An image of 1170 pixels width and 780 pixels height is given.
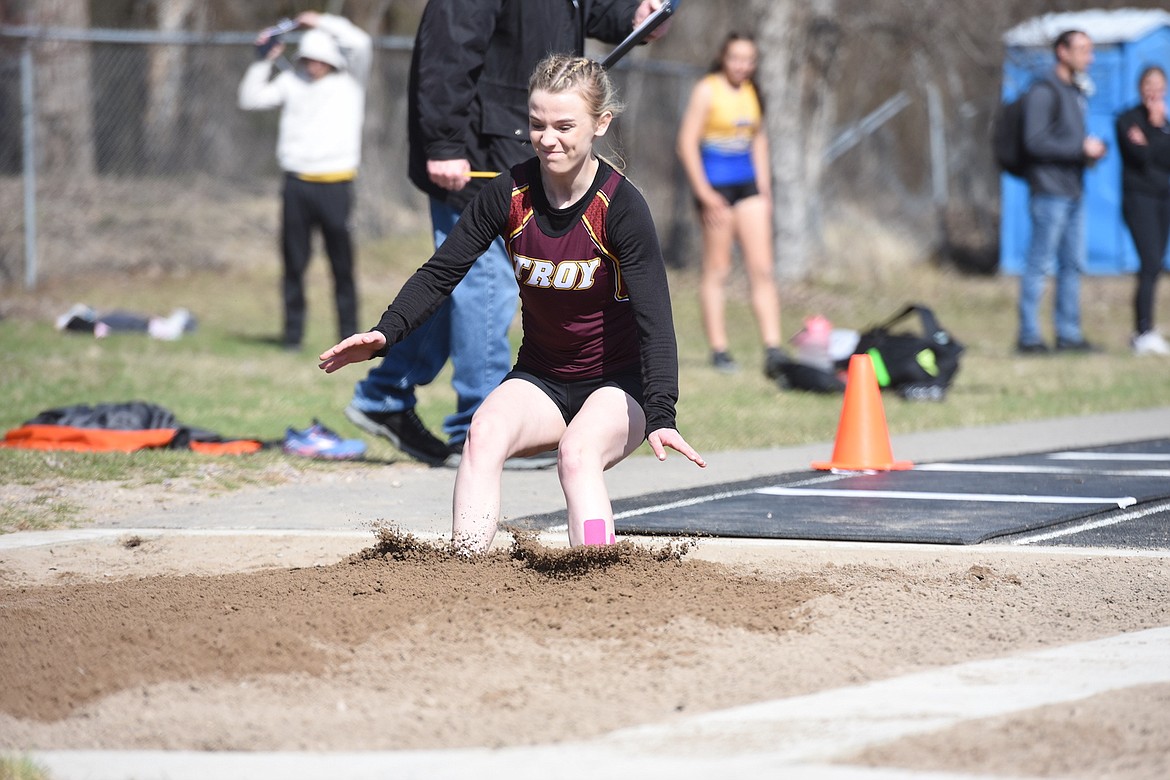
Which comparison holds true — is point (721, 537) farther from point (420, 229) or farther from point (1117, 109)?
point (1117, 109)

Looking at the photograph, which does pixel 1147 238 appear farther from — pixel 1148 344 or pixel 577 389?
pixel 577 389

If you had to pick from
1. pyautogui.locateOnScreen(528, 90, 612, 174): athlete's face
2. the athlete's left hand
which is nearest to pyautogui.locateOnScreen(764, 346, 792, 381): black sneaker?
pyautogui.locateOnScreen(528, 90, 612, 174): athlete's face

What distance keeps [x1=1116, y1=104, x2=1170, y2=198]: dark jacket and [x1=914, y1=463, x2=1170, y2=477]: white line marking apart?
6525 millimetres

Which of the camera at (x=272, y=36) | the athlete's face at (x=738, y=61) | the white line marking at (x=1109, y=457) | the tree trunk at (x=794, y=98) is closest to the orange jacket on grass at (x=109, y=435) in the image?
the white line marking at (x=1109, y=457)

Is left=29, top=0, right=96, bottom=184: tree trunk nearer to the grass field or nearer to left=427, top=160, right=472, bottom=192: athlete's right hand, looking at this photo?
the grass field

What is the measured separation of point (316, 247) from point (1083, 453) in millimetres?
12574

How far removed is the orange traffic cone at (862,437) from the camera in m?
7.20

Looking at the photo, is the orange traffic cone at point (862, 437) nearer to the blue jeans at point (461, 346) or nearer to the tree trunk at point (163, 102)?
the blue jeans at point (461, 346)

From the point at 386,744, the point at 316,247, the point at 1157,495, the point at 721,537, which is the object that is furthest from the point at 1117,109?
the point at 386,744

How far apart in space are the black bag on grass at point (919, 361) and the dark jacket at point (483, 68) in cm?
399

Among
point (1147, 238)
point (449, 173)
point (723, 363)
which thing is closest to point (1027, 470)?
point (449, 173)

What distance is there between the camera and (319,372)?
11.3m

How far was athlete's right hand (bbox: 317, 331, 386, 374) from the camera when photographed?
454cm

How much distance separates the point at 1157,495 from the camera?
6270mm
